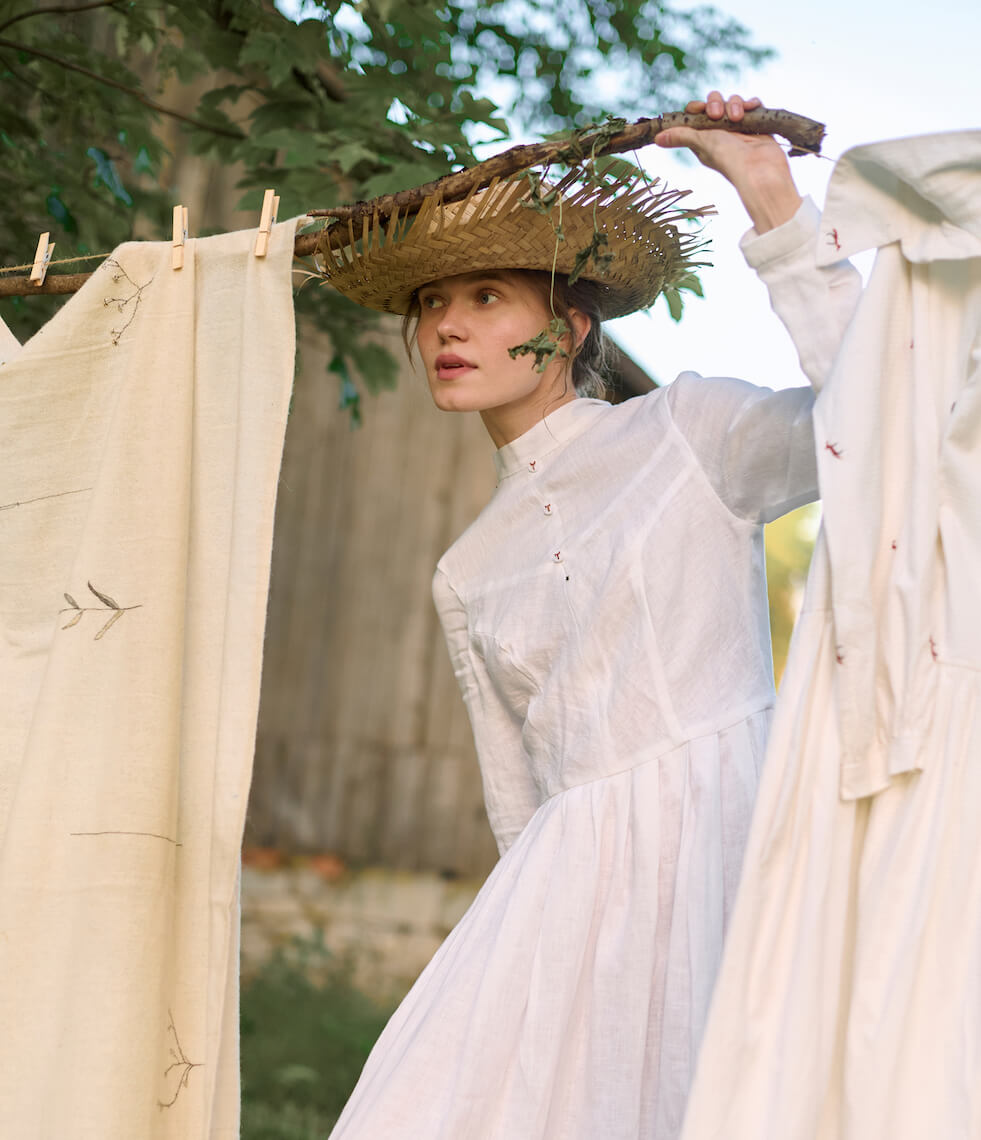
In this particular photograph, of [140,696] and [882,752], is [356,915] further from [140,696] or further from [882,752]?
[882,752]

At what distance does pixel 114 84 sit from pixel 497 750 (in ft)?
5.79

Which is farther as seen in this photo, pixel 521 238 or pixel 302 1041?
pixel 302 1041

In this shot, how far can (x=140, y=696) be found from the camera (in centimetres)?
192

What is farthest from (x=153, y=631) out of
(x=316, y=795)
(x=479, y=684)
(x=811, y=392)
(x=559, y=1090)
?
(x=316, y=795)

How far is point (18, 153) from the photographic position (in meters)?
3.12

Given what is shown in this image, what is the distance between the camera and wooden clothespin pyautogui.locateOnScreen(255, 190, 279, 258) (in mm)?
2027

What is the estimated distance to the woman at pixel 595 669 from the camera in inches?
68.4

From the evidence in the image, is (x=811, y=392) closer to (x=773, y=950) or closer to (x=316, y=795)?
(x=773, y=950)

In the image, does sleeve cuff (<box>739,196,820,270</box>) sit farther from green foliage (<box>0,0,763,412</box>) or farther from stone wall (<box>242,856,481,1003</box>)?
stone wall (<box>242,856,481,1003</box>)

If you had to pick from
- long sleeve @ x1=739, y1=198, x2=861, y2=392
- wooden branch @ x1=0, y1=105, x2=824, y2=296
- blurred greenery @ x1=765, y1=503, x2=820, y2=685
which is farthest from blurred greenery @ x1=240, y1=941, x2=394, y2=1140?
blurred greenery @ x1=765, y1=503, x2=820, y2=685

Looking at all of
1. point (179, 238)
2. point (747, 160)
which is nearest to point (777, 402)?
point (747, 160)

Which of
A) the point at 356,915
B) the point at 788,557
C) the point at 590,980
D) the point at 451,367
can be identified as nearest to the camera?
the point at 590,980

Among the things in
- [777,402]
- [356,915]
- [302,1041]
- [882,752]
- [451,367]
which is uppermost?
[451,367]

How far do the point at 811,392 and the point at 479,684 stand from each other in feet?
2.57
